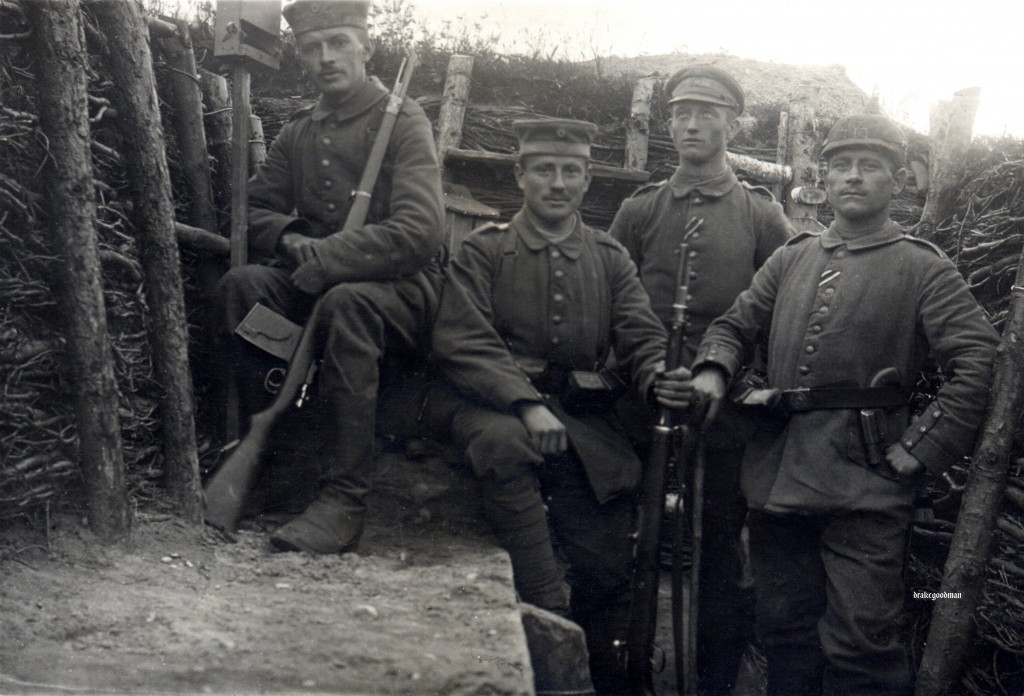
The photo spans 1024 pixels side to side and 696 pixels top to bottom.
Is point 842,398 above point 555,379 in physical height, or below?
above

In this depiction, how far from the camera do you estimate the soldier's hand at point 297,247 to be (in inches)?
151

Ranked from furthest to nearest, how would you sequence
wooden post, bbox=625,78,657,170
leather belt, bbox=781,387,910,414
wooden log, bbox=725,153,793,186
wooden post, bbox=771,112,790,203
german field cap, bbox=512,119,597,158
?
wooden post, bbox=625,78,657,170 < wooden post, bbox=771,112,790,203 < wooden log, bbox=725,153,793,186 < german field cap, bbox=512,119,597,158 < leather belt, bbox=781,387,910,414

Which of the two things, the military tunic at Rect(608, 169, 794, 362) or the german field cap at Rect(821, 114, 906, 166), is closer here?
the german field cap at Rect(821, 114, 906, 166)

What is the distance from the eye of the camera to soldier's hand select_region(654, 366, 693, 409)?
3.43 m

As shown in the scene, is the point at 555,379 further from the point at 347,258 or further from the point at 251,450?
the point at 251,450

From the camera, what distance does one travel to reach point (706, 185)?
432 centimetres

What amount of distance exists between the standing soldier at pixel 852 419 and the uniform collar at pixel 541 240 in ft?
2.29

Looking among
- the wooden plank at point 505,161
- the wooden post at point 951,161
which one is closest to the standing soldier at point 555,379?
the wooden post at point 951,161

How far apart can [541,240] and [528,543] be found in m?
1.30

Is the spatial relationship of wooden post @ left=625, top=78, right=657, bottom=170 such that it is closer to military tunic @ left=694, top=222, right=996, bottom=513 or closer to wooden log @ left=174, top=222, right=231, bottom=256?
military tunic @ left=694, top=222, right=996, bottom=513

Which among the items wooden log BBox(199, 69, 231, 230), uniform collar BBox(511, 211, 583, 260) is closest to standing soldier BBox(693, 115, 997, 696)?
uniform collar BBox(511, 211, 583, 260)

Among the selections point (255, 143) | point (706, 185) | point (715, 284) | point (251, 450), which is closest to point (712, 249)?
point (715, 284)

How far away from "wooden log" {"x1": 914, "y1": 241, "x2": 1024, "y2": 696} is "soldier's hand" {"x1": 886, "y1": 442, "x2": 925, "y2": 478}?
0.38m

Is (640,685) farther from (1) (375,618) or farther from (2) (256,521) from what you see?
(2) (256,521)
